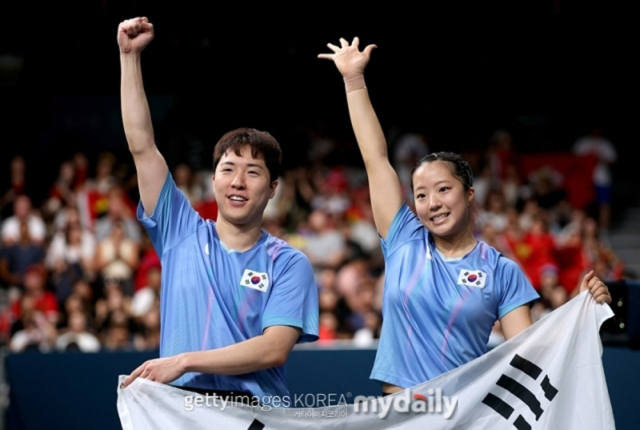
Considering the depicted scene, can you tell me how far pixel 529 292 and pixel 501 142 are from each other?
9484 mm

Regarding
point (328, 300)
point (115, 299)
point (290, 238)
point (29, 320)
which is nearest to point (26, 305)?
point (29, 320)

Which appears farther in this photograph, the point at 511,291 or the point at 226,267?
the point at 511,291

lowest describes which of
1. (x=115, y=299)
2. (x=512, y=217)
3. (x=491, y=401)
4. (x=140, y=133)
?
(x=491, y=401)

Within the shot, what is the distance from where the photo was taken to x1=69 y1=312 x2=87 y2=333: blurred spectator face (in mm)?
8688

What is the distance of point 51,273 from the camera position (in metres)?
9.86

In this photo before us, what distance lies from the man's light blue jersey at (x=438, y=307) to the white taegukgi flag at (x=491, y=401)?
0.33 ft

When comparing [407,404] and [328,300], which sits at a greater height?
[328,300]

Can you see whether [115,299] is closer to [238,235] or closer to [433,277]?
[238,235]

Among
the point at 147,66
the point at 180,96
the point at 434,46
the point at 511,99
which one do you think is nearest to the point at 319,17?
the point at 434,46

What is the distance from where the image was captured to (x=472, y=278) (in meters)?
3.83

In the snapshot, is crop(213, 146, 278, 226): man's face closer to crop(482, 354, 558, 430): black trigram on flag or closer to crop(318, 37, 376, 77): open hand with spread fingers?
crop(318, 37, 376, 77): open hand with spread fingers

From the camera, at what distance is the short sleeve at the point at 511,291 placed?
12.6ft

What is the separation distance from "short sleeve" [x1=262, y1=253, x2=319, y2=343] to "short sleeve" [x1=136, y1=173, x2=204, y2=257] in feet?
1.37

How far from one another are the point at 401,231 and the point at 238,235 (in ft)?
2.27
